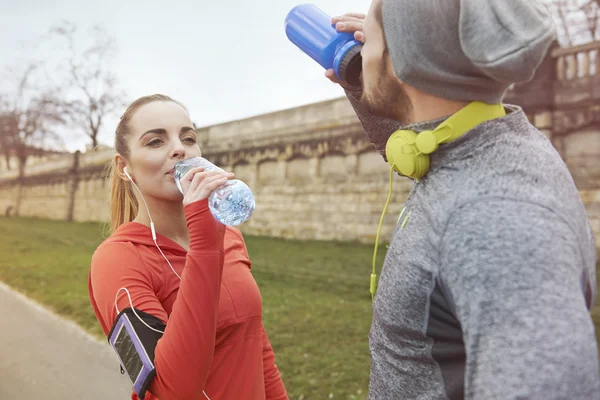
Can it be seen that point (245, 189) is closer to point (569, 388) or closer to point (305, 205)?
point (569, 388)

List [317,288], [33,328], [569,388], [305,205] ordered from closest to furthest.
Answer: [569,388] → [33,328] → [317,288] → [305,205]

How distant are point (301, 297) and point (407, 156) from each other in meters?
5.59

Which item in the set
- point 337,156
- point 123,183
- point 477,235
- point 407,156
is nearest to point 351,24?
point 407,156

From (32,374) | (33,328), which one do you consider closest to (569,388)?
(32,374)

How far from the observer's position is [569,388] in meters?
0.69

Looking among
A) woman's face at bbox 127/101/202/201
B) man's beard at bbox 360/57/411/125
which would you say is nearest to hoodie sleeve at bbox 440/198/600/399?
man's beard at bbox 360/57/411/125

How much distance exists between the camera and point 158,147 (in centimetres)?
178

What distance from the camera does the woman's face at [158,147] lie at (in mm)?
1757

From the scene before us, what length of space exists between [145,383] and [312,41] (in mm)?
1116

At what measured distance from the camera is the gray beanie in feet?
2.83

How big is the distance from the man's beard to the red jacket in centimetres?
56

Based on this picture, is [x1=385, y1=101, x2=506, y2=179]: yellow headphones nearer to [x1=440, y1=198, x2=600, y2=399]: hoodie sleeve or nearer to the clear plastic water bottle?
[x1=440, y1=198, x2=600, y2=399]: hoodie sleeve

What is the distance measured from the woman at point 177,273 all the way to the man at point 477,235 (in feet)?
1.74

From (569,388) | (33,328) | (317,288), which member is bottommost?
(33,328)
